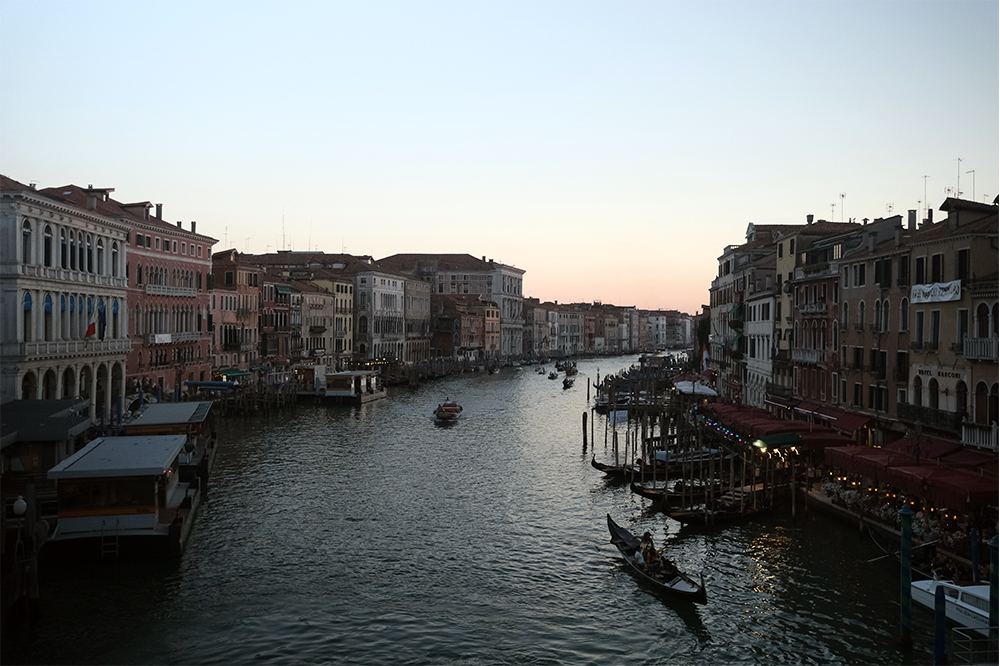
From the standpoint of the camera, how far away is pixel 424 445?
33.8m

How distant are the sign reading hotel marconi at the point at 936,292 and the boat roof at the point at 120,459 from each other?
16.2 metres

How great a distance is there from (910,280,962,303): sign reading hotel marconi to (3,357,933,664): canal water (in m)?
Result: 5.44

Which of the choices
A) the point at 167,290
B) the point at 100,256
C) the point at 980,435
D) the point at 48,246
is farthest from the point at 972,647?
the point at 167,290

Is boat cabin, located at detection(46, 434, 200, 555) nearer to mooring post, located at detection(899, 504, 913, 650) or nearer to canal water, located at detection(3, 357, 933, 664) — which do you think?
canal water, located at detection(3, 357, 933, 664)

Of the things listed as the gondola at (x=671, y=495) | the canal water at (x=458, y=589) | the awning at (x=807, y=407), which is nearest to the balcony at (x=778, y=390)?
the awning at (x=807, y=407)

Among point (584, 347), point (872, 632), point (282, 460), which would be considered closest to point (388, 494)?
point (282, 460)

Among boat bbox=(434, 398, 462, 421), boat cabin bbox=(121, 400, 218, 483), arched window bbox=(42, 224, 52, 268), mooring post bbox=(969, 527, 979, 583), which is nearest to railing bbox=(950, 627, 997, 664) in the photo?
mooring post bbox=(969, 527, 979, 583)

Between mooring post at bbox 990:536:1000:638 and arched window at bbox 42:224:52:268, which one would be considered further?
arched window at bbox 42:224:52:268

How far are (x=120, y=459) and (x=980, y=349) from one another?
16915 mm

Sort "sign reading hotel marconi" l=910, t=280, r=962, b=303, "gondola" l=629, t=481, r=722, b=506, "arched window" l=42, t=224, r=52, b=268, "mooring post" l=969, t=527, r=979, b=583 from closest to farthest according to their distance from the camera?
"mooring post" l=969, t=527, r=979, b=583, "sign reading hotel marconi" l=910, t=280, r=962, b=303, "gondola" l=629, t=481, r=722, b=506, "arched window" l=42, t=224, r=52, b=268

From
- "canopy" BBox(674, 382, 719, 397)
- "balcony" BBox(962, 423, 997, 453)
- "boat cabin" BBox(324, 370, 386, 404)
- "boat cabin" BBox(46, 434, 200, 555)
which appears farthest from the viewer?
"boat cabin" BBox(324, 370, 386, 404)

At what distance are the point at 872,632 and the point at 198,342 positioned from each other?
3934 cm

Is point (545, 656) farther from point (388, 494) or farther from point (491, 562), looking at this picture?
point (388, 494)

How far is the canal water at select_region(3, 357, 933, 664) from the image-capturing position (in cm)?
1353
